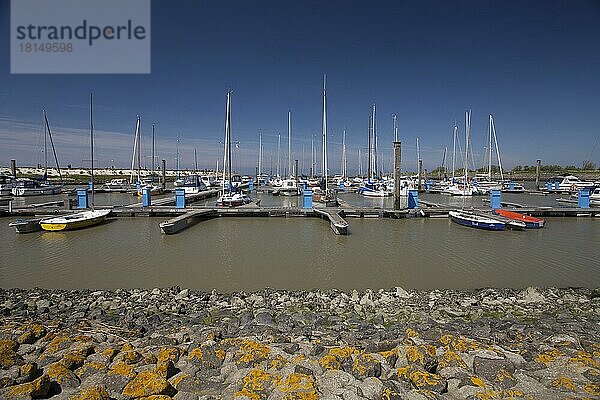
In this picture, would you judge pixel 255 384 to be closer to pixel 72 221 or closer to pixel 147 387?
pixel 147 387

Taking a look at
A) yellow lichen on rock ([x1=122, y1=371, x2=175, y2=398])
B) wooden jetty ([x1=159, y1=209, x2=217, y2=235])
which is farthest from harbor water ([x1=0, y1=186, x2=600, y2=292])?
yellow lichen on rock ([x1=122, y1=371, x2=175, y2=398])

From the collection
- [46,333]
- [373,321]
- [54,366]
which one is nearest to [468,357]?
[373,321]

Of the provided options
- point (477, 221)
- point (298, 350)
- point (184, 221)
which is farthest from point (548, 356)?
point (184, 221)

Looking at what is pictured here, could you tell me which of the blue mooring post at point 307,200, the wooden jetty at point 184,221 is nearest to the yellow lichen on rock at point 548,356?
the wooden jetty at point 184,221

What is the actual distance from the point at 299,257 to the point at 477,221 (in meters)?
11.9

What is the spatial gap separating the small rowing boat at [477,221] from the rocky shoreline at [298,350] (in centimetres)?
1130

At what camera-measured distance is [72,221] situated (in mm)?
19031

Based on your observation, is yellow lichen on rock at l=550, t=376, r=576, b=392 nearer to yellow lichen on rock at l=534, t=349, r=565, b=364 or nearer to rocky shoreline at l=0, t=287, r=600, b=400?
rocky shoreline at l=0, t=287, r=600, b=400

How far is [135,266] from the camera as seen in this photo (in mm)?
12820

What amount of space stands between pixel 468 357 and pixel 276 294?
5.26m

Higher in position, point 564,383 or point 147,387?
point 147,387

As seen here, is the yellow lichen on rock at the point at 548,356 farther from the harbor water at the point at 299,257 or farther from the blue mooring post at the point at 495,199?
the blue mooring post at the point at 495,199

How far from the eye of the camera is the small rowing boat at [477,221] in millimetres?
19406

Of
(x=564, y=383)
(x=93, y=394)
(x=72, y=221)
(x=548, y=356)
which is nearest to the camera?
(x=93, y=394)
